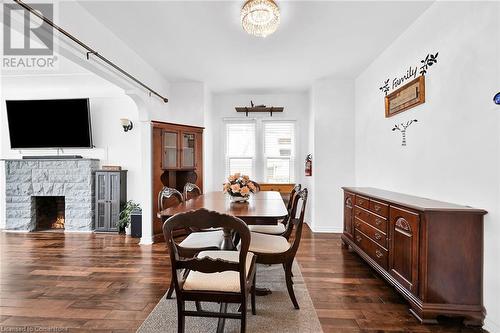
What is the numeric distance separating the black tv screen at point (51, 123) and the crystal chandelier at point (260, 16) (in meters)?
3.84

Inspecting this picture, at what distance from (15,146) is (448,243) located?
6.71 m

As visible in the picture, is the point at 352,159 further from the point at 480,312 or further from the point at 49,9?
the point at 49,9

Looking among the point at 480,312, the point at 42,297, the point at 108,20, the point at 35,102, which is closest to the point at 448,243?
the point at 480,312

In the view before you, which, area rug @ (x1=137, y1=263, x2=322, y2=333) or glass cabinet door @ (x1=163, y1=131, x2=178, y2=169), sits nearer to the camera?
area rug @ (x1=137, y1=263, x2=322, y2=333)

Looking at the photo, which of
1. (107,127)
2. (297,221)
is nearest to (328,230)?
(297,221)

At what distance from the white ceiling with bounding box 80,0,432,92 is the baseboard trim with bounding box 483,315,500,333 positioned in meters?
2.72

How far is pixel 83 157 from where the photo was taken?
16.3 ft

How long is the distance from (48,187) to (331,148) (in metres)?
5.24

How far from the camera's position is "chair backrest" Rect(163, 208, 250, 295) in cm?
137

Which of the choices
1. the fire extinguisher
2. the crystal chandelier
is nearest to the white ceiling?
the crystal chandelier

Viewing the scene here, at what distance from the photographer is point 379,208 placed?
2613mm

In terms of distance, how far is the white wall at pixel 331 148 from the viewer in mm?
4559

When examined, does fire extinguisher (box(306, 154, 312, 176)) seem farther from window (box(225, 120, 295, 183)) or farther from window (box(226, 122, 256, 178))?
window (box(226, 122, 256, 178))

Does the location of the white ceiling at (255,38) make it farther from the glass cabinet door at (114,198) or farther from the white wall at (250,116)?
the glass cabinet door at (114,198)
